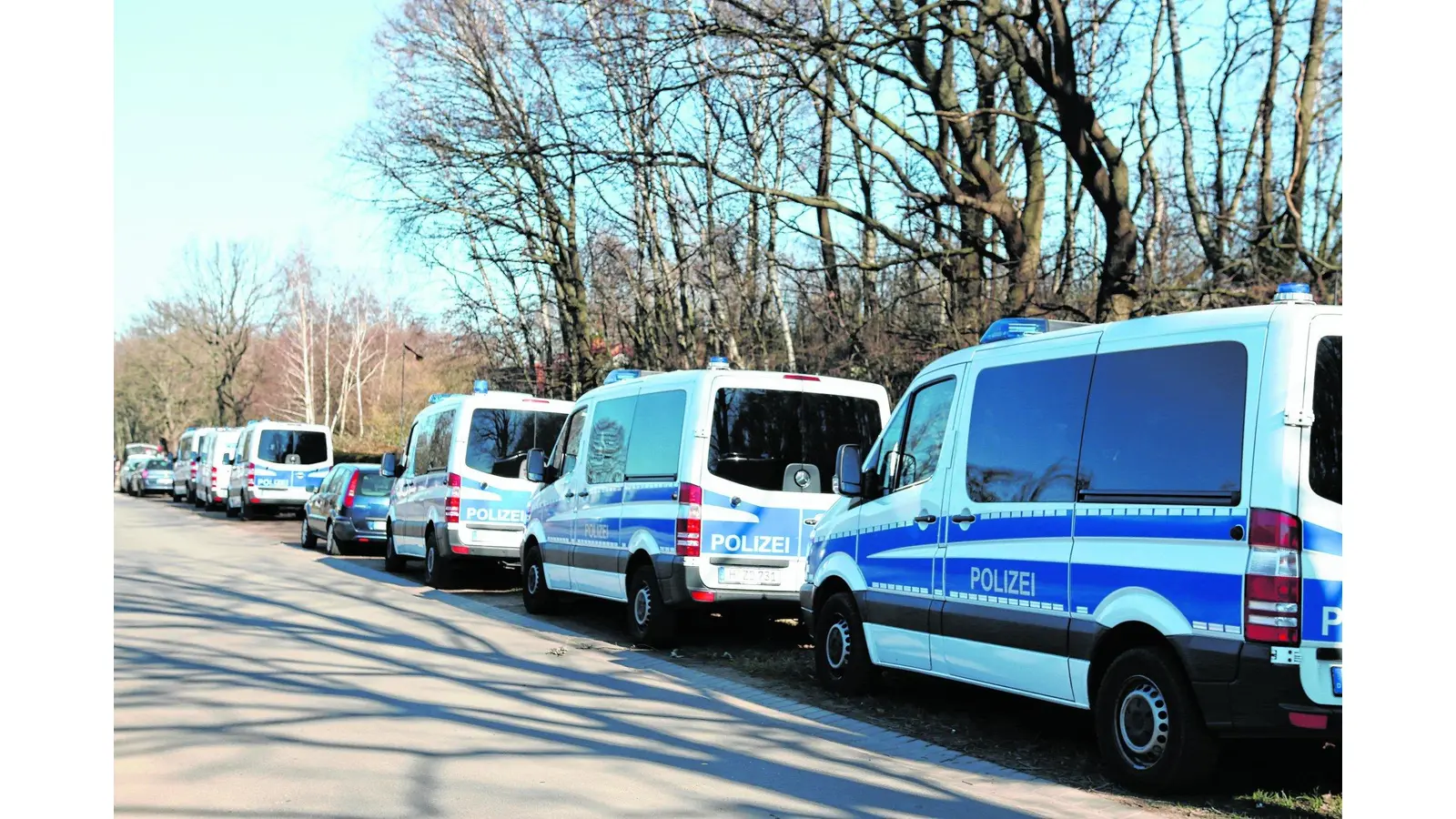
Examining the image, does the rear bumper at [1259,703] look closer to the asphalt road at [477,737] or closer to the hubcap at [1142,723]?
the hubcap at [1142,723]

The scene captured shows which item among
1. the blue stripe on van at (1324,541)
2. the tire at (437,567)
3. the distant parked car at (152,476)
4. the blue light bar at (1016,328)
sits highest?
the blue light bar at (1016,328)

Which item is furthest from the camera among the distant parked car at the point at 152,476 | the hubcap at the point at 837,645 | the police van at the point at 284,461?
the distant parked car at the point at 152,476

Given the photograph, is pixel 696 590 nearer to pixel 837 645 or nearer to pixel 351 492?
pixel 837 645

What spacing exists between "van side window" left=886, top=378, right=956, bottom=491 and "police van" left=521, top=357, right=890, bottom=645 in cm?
221

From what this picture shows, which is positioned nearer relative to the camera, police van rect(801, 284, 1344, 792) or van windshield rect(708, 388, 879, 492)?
police van rect(801, 284, 1344, 792)

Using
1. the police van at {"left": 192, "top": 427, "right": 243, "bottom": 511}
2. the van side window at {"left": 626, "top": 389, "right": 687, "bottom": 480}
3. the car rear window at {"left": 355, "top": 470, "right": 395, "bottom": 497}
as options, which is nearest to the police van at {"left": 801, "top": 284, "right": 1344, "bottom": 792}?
the van side window at {"left": 626, "top": 389, "right": 687, "bottom": 480}

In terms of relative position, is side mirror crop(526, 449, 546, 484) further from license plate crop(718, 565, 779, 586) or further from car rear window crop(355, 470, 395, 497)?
car rear window crop(355, 470, 395, 497)

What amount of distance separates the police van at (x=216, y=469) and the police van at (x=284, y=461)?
532 centimetres

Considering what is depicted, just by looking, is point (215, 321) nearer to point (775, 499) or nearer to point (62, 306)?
point (775, 499)

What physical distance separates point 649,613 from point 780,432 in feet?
6.10

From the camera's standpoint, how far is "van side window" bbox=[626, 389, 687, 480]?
35.7 ft

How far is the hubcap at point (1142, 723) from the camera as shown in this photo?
244 inches

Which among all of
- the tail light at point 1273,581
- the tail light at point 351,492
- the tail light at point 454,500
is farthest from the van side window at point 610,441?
the tail light at point 351,492
